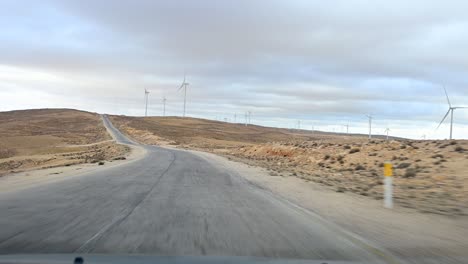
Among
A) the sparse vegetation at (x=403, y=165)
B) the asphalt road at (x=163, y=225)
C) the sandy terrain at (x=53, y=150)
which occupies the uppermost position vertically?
the sparse vegetation at (x=403, y=165)

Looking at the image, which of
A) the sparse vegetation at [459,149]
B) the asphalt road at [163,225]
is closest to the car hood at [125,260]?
the asphalt road at [163,225]

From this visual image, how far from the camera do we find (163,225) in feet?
30.6

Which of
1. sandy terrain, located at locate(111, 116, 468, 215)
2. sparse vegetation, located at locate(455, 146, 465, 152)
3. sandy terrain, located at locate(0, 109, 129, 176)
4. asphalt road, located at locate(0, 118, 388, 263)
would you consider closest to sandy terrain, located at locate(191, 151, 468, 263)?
asphalt road, located at locate(0, 118, 388, 263)

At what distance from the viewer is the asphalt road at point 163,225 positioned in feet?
23.7

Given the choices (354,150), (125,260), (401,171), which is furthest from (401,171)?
(125,260)

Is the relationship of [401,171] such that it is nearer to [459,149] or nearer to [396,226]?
[459,149]

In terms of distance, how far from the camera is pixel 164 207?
11.9 meters

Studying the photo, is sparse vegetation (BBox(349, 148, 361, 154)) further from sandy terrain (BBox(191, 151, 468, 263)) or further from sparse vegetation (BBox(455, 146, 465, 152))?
sandy terrain (BBox(191, 151, 468, 263))

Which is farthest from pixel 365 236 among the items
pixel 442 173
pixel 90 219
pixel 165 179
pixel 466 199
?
pixel 442 173

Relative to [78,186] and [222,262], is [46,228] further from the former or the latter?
[78,186]

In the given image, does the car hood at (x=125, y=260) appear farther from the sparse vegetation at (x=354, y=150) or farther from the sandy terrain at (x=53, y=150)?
the sparse vegetation at (x=354, y=150)

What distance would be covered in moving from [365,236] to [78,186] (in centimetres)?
1049

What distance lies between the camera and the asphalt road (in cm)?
723

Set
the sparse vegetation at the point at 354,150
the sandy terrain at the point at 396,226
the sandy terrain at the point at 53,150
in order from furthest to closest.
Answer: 1. the sparse vegetation at the point at 354,150
2. the sandy terrain at the point at 53,150
3. the sandy terrain at the point at 396,226
